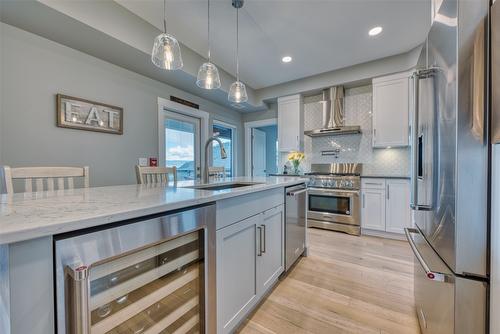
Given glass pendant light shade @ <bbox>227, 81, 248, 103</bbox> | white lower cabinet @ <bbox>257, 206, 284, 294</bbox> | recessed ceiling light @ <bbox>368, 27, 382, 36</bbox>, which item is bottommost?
white lower cabinet @ <bbox>257, 206, 284, 294</bbox>

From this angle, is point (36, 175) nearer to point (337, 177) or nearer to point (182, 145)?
point (182, 145)

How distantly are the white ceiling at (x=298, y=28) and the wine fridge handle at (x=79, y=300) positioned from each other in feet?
8.15

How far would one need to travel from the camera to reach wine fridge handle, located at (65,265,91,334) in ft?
1.85

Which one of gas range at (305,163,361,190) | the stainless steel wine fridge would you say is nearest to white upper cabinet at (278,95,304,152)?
gas range at (305,163,361,190)

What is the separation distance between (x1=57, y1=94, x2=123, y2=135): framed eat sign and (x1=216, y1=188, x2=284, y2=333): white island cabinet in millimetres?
2174

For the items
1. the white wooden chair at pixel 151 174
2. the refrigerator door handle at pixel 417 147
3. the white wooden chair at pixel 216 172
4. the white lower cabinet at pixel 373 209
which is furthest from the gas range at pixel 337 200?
the white wooden chair at pixel 151 174

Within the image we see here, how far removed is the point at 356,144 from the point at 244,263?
3.37m

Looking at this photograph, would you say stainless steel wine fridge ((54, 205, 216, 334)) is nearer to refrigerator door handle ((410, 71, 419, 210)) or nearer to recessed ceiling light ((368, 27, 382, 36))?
refrigerator door handle ((410, 71, 419, 210))

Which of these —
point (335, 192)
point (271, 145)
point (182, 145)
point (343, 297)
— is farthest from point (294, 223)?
point (271, 145)

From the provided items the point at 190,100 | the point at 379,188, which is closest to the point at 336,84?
the point at 379,188

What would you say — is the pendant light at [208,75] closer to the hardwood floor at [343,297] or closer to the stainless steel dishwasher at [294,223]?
the stainless steel dishwasher at [294,223]

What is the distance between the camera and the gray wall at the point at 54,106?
1893 millimetres

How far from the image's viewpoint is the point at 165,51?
1.65 metres

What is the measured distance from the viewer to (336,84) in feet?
12.4
